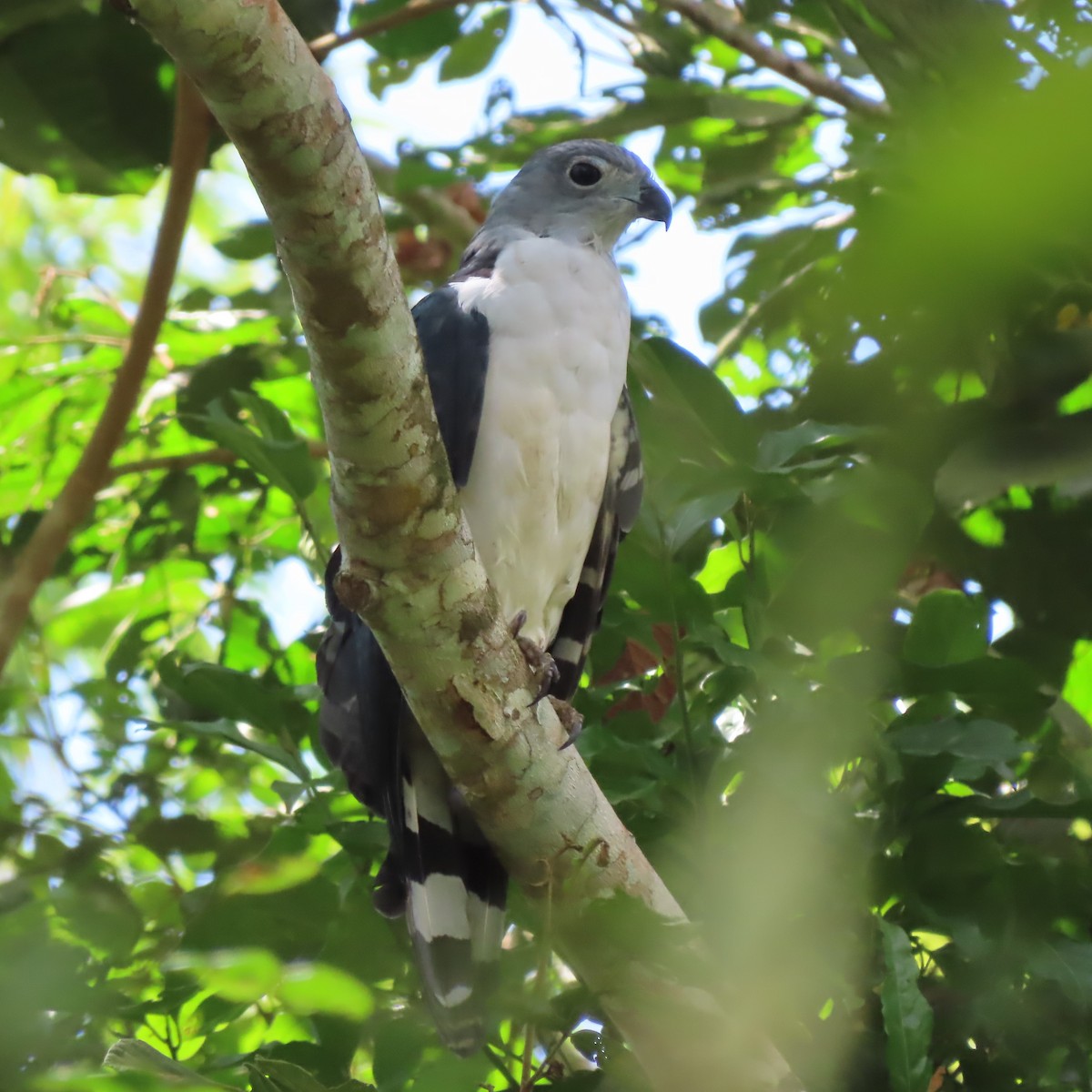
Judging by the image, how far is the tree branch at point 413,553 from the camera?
4.60ft

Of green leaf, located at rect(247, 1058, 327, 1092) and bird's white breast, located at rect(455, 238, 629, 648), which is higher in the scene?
bird's white breast, located at rect(455, 238, 629, 648)

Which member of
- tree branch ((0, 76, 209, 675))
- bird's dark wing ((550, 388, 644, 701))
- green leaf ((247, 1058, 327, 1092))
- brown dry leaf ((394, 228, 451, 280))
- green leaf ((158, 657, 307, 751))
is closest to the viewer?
green leaf ((247, 1058, 327, 1092))

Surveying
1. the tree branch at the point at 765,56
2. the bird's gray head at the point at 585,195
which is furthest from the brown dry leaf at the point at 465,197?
the tree branch at the point at 765,56

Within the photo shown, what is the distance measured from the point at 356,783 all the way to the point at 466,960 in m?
0.38

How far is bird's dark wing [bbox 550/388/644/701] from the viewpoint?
277 centimetres

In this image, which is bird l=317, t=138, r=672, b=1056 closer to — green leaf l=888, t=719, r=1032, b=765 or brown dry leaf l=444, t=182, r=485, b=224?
green leaf l=888, t=719, r=1032, b=765

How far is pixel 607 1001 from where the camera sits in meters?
1.76

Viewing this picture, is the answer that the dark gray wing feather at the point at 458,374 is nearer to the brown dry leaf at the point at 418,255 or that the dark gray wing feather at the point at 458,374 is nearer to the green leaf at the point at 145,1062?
the green leaf at the point at 145,1062

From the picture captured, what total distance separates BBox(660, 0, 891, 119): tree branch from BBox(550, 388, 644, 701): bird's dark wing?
1.06 m

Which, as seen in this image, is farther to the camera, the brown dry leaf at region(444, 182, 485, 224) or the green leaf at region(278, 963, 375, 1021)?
the brown dry leaf at region(444, 182, 485, 224)

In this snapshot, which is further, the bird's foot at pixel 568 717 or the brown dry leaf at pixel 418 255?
the brown dry leaf at pixel 418 255

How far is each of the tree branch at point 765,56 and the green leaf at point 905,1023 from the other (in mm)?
2161

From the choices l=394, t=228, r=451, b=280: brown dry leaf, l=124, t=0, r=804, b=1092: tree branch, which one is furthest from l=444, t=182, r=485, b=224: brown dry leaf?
l=124, t=0, r=804, b=1092: tree branch

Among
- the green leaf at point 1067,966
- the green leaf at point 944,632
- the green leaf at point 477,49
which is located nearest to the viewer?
the green leaf at point 1067,966
